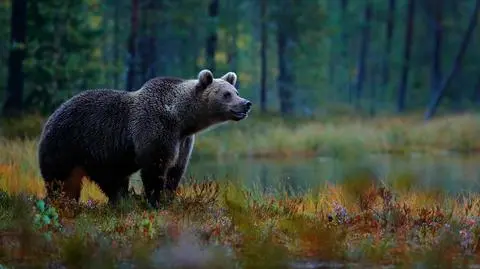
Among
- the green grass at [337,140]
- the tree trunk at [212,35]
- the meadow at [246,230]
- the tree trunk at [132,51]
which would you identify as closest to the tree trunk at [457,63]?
the green grass at [337,140]

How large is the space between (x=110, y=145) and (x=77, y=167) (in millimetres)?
516

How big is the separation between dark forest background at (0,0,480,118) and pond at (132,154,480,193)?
21.0ft

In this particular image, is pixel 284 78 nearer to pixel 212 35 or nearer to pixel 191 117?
pixel 212 35

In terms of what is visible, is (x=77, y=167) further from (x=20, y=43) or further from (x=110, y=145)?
(x=20, y=43)

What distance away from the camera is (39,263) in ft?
23.7

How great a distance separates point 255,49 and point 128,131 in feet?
194

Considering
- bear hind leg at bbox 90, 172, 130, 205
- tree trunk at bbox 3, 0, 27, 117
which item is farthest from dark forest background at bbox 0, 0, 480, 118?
bear hind leg at bbox 90, 172, 130, 205

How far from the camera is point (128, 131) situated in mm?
10180

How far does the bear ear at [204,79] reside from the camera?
10.4 m

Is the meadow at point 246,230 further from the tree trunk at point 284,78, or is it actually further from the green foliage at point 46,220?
the tree trunk at point 284,78

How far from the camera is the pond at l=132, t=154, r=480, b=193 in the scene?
55.6ft

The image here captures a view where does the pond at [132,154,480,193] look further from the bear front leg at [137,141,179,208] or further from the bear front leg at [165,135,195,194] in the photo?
the bear front leg at [137,141,179,208]

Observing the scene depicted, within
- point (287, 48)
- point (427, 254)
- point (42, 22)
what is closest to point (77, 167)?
point (427, 254)

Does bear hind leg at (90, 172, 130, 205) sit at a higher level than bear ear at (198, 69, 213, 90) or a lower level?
lower
